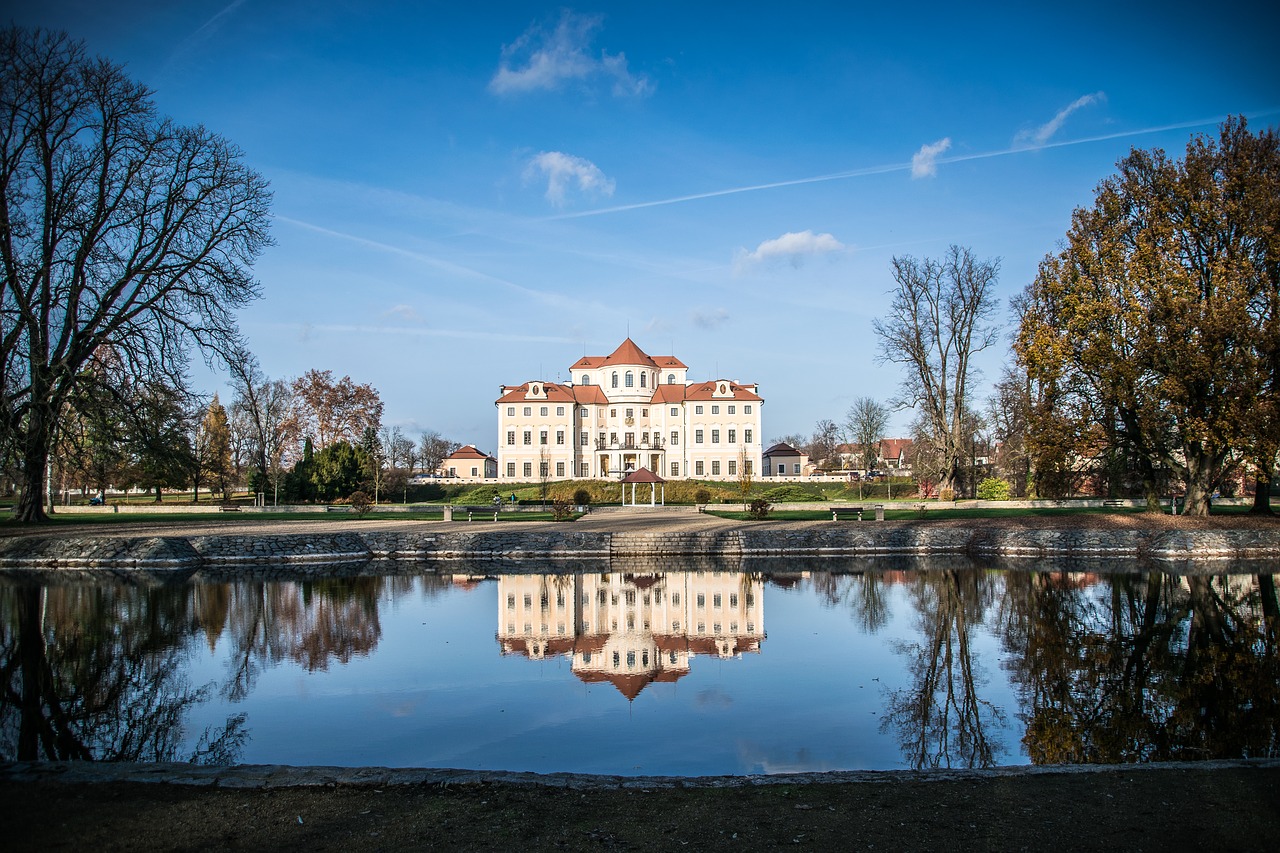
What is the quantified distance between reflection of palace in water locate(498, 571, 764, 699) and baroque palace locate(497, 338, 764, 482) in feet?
155

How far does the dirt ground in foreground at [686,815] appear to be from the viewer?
4.52 metres

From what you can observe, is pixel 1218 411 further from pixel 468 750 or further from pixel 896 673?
pixel 468 750

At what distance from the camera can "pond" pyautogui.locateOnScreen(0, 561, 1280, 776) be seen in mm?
7070

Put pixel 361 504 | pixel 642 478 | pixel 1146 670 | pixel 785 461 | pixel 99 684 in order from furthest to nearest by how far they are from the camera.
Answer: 1. pixel 785 461
2. pixel 642 478
3. pixel 361 504
4. pixel 1146 670
5. pixel 99 684

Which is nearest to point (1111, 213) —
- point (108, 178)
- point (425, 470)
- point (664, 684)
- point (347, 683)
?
point (664, 684)

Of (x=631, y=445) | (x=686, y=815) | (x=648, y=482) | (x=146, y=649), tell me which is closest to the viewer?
A: (x=686, y=815)

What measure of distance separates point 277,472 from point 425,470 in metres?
47.3

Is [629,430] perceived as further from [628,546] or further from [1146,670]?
[1146,670]

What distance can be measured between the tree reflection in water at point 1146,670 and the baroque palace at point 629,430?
5011cm

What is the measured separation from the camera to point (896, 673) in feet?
32.3

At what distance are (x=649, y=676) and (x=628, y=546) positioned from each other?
44.7 ft

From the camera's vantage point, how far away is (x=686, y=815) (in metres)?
4.96

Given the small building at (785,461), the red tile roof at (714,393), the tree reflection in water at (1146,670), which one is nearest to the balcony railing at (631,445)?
the red tile roof at (714,393)

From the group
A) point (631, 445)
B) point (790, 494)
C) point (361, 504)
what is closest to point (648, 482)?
point (790, 494)
